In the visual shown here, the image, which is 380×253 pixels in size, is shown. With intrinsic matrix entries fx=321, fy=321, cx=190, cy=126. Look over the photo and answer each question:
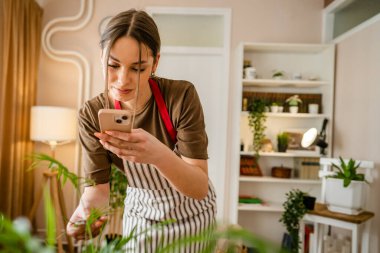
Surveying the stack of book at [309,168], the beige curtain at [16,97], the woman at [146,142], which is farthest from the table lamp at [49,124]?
the stack of book at [309,168]

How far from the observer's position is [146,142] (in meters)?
0.81

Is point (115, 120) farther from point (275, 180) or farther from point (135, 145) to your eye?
point (275, 180)

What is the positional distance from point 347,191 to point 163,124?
1.74m

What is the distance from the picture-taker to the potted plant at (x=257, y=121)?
325cm

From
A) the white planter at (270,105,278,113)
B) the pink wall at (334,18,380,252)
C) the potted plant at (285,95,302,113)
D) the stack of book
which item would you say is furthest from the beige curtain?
the pink wall at (334,18,380,252)

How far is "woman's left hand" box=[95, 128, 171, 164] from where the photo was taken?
77 centimetres

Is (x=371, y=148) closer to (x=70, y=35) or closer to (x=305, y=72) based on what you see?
(x=305, y=72)

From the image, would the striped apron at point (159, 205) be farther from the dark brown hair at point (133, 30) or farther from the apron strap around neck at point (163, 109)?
the dark brown hair at point (133, 30)

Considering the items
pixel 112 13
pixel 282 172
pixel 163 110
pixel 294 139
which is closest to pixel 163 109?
pixel 163 110

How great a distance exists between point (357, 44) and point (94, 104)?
2.68 meters

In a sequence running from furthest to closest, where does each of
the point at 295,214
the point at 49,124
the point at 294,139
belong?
the point at 294,139 → the point at 49,124 → the point at 295,214

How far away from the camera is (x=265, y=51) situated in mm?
3510

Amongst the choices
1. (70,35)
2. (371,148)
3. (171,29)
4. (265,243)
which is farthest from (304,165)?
(265,243)

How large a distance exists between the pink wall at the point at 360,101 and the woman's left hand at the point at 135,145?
7.52ft
